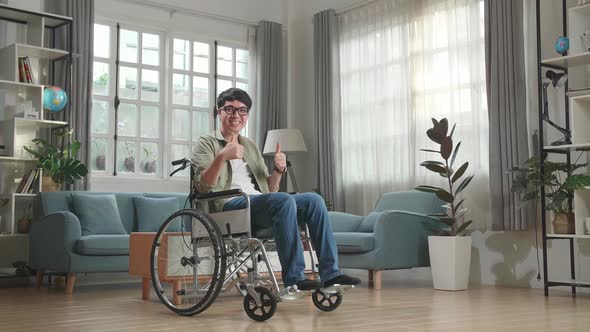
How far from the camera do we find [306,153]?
6.96m

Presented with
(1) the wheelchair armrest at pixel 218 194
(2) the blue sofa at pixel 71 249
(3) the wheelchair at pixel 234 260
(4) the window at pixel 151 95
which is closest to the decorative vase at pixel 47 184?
(2) the blue sofa at pixel 71 249

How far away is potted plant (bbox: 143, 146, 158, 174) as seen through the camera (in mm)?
6227

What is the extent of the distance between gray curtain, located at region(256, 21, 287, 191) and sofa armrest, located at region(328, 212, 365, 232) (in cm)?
141

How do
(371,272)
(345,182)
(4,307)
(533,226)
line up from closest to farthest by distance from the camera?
(4,307) < (533,226) < (371,272) < (345,182)

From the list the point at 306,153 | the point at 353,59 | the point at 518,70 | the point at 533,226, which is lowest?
the point at 533,226

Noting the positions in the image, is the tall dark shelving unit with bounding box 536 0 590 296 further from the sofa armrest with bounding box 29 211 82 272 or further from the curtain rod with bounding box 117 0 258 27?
the curtain rod with bounding box 117 0 258 27

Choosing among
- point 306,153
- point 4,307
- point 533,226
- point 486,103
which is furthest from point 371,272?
point 4,307

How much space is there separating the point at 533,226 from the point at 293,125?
3.01m

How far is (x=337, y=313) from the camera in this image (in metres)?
3.21

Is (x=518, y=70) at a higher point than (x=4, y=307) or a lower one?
higher

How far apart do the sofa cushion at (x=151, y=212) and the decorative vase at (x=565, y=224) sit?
8.73 feet

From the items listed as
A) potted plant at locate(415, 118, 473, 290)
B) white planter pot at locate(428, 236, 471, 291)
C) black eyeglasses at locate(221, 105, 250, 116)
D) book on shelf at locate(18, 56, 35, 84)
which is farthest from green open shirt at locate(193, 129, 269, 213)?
book on shelf at locate(18, 56, 35, 84)

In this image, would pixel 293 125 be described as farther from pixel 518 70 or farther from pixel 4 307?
pixel 4 307

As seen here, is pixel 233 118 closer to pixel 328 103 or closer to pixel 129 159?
pixel 129 159
